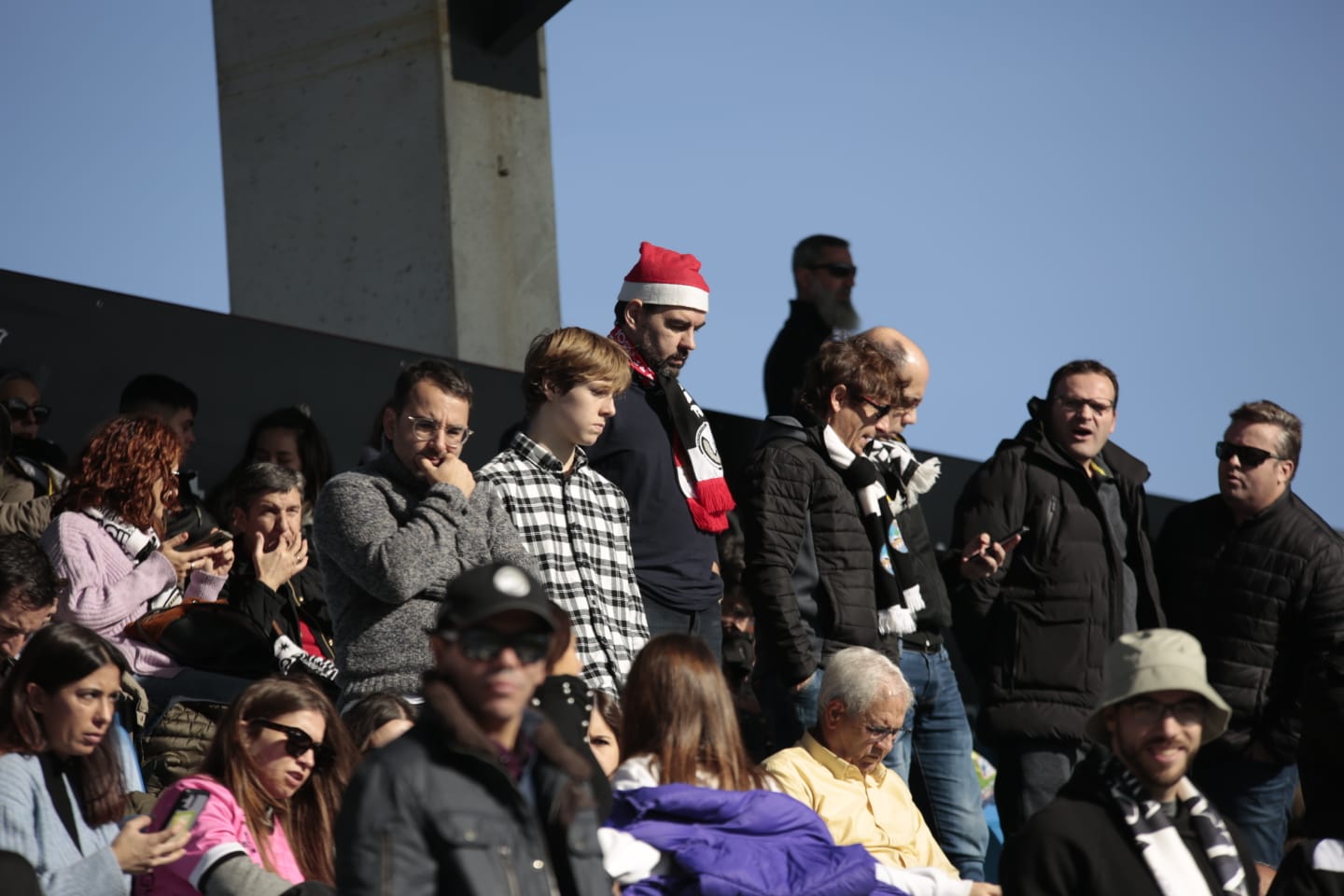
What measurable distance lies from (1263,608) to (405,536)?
2.78 metres

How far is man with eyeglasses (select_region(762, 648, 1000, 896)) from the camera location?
4.41 meters

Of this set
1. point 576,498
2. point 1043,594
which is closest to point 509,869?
point 576,498

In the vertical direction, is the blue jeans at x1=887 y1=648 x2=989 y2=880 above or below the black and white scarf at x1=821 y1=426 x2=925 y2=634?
below

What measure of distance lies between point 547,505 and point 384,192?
3.92 metres

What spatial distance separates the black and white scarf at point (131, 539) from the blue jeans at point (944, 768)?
199 centimetres

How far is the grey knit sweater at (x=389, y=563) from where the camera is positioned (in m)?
4.04

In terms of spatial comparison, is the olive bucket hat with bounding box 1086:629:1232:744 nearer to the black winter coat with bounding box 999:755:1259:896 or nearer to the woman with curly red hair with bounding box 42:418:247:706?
the black winter coat with bounding box 999:755:1259:896

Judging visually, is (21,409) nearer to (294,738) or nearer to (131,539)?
(131,539)

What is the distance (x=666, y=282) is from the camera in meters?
4.92

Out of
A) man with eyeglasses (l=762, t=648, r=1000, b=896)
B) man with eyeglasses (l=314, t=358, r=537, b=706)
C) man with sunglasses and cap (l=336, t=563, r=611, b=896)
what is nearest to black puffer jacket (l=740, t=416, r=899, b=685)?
man with eyeglasses (l=762, t=648, r=1000, b=896)

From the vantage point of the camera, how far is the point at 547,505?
439cm

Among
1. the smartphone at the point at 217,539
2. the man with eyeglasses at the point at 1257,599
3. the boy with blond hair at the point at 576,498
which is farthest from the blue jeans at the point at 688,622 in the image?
the man with eyeglasses at the point at 1257,599

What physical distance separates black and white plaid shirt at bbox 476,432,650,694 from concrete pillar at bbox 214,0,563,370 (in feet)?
11.4

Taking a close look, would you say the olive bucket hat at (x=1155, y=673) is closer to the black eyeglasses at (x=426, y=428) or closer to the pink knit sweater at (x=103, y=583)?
the black eyeglasses at (x=426, y=428)
